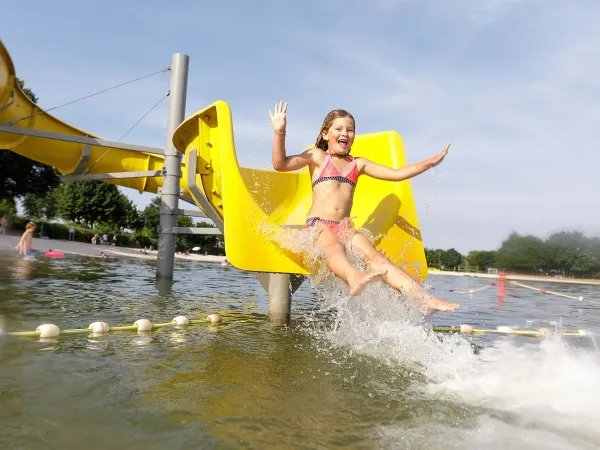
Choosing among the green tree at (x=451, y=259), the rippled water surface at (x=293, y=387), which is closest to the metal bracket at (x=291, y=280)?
the rippled water surface at (x=293, y=387)

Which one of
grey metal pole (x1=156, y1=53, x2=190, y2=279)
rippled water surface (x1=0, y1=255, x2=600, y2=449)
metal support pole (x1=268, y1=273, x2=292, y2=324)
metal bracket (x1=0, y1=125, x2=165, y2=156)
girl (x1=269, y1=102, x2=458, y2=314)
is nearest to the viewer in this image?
rippled water surface (x1=0, y1=255, x2=600, y2=449)

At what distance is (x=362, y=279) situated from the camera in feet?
8.35

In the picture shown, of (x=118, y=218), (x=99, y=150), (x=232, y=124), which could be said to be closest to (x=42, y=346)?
(x=232, y=124)

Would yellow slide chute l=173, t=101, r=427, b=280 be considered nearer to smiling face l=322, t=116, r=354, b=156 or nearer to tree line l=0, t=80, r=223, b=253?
smiling face l=322, t=116, r=354, b=156

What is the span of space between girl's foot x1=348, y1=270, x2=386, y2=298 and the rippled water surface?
1.33ft

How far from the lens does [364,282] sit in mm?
2537

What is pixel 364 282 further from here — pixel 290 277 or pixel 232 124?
pixel 290 277

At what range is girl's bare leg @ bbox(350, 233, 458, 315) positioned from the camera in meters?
2.63

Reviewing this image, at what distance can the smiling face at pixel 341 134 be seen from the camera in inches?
131

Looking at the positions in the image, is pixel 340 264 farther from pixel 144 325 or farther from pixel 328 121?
pixel 144 325

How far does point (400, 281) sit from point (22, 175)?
22.2m

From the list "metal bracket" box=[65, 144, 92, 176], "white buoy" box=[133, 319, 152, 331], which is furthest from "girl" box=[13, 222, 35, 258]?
"white buoy" box=[133, 319, 152, 331]

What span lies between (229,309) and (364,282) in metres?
2.46

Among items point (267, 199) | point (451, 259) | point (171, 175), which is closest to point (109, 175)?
point (171, 175)
